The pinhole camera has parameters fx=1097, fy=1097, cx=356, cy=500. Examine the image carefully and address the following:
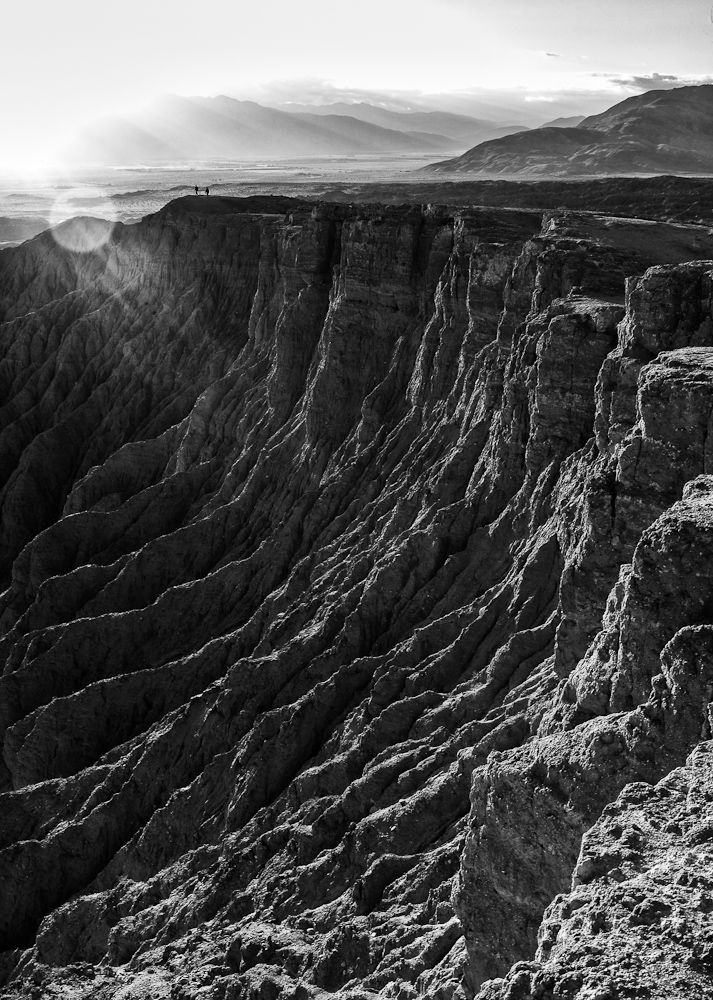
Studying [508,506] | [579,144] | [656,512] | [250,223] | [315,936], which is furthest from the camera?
[579,144]

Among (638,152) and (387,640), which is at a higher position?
(638,152)

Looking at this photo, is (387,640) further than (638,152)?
No

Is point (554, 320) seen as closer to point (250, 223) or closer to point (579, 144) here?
point (250, 223)

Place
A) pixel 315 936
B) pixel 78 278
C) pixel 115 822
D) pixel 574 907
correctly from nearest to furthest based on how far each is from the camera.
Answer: pixel 574 907 → pixel 315 936 → pixel 115 822 → pixel 78 278

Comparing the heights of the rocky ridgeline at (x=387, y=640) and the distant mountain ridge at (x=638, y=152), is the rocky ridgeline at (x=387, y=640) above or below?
below

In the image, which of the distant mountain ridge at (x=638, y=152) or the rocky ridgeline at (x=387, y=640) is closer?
the rocky ridgeline at (x=387, y=640)

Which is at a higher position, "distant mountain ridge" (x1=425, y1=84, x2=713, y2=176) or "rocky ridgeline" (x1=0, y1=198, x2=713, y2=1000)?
"distant mountain ridge" (x1=425, y1=84, x2=713, y2=176)

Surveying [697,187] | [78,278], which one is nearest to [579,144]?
[697,187]

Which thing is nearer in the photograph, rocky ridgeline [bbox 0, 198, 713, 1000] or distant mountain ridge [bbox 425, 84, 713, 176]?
rocky ridgeline [bbox 0, 198, 713, 1000]
